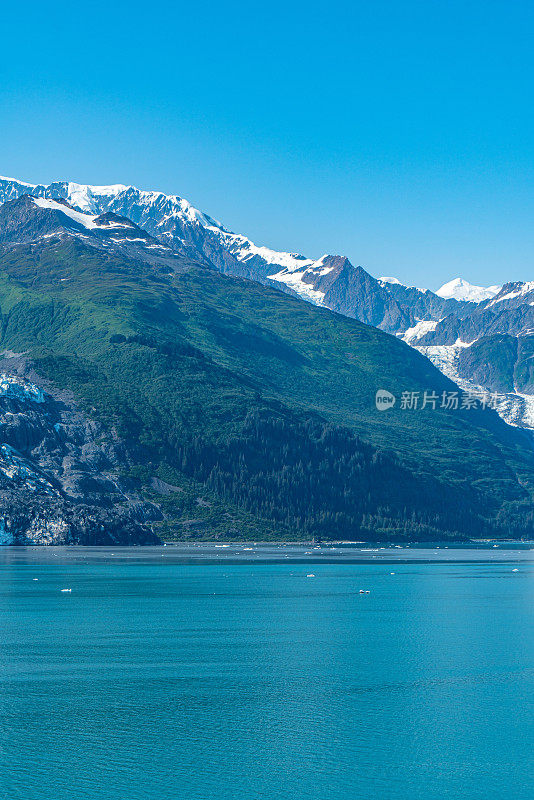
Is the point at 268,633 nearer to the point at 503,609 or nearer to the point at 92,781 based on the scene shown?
the point at 503,609

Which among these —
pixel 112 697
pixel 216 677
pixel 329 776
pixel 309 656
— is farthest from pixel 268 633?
pixel 329 776

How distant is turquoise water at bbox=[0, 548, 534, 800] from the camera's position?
233 feet

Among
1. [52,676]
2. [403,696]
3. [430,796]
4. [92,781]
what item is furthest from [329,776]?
[52,676]

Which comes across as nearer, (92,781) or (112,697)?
(92,781)

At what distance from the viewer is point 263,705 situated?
9225 centimetres

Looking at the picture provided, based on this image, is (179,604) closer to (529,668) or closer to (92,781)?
(529,668)

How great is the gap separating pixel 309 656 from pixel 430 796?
50.8 meters

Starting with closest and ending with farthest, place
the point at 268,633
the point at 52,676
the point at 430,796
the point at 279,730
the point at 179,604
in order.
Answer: the point at 430,796
the point at 279,730
the point at 52,676
the point at 268,633
the point at 179,604

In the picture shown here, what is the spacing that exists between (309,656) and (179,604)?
57.2m

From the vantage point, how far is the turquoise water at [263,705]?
7094 cm

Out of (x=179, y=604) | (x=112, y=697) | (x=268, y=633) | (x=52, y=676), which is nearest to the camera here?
(x=112, y=697)

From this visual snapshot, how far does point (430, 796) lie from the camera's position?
222 ft

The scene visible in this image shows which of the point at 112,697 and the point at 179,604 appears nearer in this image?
the point at 112,697

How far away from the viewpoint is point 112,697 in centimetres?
9419
